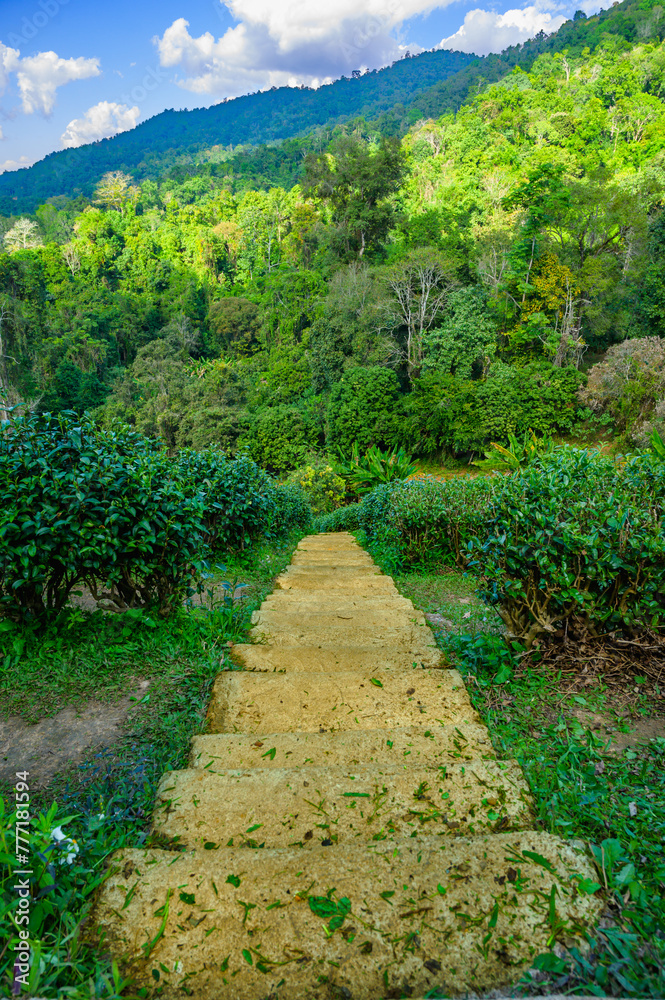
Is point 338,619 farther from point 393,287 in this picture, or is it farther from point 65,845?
point 393,287

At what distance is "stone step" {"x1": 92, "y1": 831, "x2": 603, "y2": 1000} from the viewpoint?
39.2 inches

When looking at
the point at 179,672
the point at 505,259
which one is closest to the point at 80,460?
the point at 179,672

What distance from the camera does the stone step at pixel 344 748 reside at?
1.69 m

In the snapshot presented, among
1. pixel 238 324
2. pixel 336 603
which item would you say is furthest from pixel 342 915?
pixel 238 324

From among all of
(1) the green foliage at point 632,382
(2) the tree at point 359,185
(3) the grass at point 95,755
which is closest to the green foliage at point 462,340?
(1) the green foliage at point 632,382

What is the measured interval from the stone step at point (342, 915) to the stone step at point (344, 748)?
404mm

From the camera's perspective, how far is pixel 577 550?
7.53 feet

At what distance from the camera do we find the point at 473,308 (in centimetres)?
2241

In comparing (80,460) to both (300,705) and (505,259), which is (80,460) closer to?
(300,705)

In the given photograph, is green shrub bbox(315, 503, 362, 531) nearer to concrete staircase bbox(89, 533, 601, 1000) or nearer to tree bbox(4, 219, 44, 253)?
concrete staircase bbox(89, 533, 601, 1000)

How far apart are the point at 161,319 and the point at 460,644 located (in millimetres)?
52893

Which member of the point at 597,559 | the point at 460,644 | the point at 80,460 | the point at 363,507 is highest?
the point at 80,460

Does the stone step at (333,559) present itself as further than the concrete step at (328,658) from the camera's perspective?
Yes

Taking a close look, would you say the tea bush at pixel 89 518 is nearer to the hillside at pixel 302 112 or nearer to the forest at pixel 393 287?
the forest at pixel 393 287
